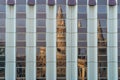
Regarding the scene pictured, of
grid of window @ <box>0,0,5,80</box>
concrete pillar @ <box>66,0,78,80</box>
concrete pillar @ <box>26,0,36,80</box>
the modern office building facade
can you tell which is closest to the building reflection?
the modern office building facade

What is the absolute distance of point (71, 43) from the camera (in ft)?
146

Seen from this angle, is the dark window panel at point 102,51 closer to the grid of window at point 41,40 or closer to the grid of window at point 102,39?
the grid of window at point 102,39

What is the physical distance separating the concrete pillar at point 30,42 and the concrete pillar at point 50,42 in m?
0.96

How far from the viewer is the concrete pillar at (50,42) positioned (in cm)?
4425

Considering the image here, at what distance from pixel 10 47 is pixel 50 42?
116 inches

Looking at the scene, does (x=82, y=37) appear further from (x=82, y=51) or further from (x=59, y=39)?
(x=59, y=39)

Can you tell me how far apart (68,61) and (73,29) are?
7.82ft

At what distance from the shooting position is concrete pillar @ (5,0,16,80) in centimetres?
4425

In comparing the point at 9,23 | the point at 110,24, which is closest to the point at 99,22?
the point at 110,24

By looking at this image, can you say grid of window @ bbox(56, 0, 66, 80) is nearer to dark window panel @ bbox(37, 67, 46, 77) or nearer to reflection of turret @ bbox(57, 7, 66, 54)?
reflection of turret @ bbox(57, 7, 66, 54)

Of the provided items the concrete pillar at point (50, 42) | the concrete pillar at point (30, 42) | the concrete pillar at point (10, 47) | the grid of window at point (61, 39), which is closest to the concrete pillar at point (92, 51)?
the grid of window at point (61, 39)

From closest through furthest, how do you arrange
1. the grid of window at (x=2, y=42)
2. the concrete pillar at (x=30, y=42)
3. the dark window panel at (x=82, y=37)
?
1. the concrete pillar at (x=30, y=42)
2. the grid of window at (x=2, y=42)
3. the dark window panel at (x=82, y=37)

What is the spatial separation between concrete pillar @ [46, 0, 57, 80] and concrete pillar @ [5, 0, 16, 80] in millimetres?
2432

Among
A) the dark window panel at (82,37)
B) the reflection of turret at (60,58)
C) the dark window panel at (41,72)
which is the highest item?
the dark window panel at (82,37)
